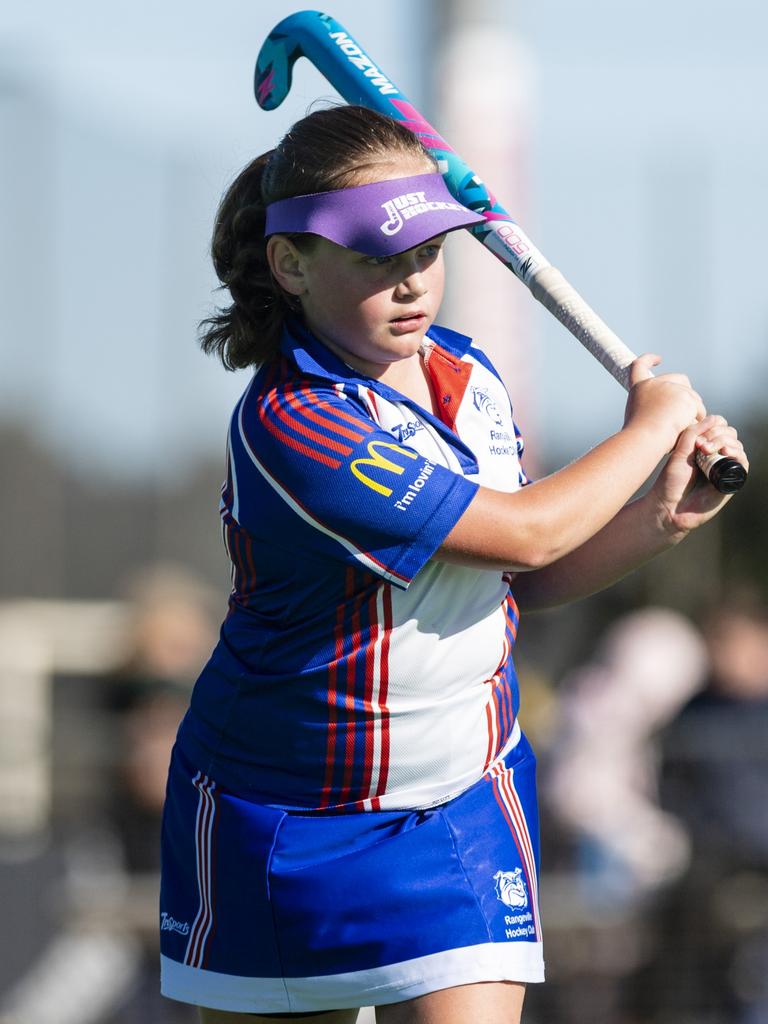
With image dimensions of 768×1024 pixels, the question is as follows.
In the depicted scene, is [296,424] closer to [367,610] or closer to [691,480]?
[367,610]

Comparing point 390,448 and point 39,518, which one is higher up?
point 390,448

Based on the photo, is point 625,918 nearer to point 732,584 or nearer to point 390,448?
point 732,584

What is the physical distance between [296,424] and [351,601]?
0.97 feet

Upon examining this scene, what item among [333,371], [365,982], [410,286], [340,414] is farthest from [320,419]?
[365,982]

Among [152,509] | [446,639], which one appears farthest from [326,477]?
[152,509]

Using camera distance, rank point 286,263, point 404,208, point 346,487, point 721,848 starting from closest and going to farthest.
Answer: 1. point 346,487
2. point 404,208
3. point 286,263
4. point 721,848

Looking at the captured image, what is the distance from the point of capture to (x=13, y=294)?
8.26m

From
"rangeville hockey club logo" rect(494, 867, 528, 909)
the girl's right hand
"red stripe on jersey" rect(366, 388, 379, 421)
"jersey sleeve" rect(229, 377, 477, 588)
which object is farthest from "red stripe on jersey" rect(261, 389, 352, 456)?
"rangeville hockey club logo" rect(494, 867, 528, 909)

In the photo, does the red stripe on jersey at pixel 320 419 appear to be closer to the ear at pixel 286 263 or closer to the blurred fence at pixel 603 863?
the ear at pixel 286 263

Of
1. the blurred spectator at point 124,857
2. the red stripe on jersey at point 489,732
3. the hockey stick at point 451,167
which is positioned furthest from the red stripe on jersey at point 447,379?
the blurred spectator at point 124,857

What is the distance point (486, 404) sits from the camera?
2896 mm

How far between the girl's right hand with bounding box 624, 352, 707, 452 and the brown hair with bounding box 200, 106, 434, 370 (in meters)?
0.51

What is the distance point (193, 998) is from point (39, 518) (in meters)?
5.82

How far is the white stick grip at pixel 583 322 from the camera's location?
9.59 ft
